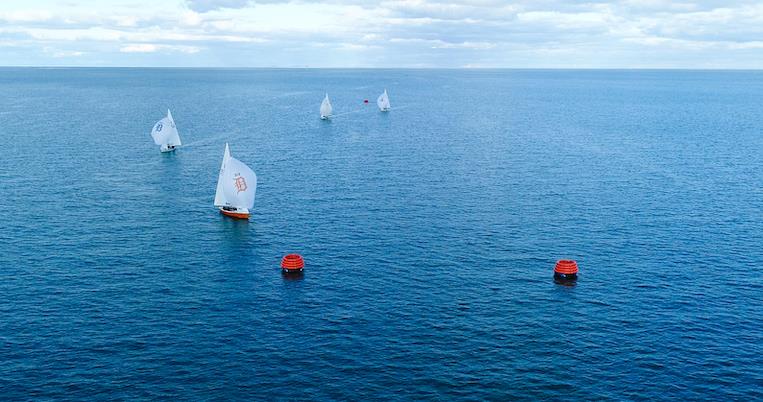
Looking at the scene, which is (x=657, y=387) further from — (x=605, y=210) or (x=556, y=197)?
(x=556, y=197)

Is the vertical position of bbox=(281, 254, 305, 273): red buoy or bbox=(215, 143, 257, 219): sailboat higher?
bbox=(215, 143, 257, 219): sailboat

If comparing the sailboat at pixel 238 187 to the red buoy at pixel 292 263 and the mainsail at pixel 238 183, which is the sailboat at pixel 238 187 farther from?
the red buoy at pixel 292 263

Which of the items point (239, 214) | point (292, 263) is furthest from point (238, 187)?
point (292, 263)

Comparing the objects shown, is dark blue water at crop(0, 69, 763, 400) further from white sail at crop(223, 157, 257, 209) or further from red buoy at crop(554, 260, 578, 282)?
white sail at crop(223, 157, 257, 209)

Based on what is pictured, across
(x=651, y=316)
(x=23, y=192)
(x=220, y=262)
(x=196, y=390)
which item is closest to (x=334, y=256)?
(x=220, y=262)

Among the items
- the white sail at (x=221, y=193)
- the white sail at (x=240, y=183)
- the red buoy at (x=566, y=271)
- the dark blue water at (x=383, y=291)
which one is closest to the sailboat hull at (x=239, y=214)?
the white sail at (x=240, y=183)

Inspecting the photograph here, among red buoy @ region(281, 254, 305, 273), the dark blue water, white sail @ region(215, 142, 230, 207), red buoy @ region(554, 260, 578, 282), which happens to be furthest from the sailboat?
red buoy @ region(554, 260, 578, 282)
